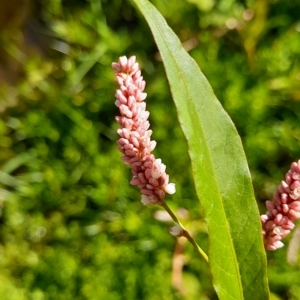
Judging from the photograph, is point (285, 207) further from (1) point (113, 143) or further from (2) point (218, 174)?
(1) point (113, 143)

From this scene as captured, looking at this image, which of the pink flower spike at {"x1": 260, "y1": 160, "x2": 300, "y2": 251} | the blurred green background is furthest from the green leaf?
the blurred green background

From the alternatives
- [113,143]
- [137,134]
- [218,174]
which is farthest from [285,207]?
→ [113,143]

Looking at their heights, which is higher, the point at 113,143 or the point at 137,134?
the point at 137,134

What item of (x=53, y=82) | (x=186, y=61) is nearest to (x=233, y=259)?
(x=186, y=61)

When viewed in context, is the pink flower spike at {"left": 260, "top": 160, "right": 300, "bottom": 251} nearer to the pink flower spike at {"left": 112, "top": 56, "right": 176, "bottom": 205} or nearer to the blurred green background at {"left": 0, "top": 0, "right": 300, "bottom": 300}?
the pink flower spike at {"left": 112, "top": 56, "right": 176, "bottom": 205}

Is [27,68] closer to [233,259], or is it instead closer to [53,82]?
[53,82]

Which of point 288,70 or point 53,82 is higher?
point 288,70

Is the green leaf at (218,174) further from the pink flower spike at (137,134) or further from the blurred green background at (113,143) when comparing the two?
the blurred green background at (113,143)
